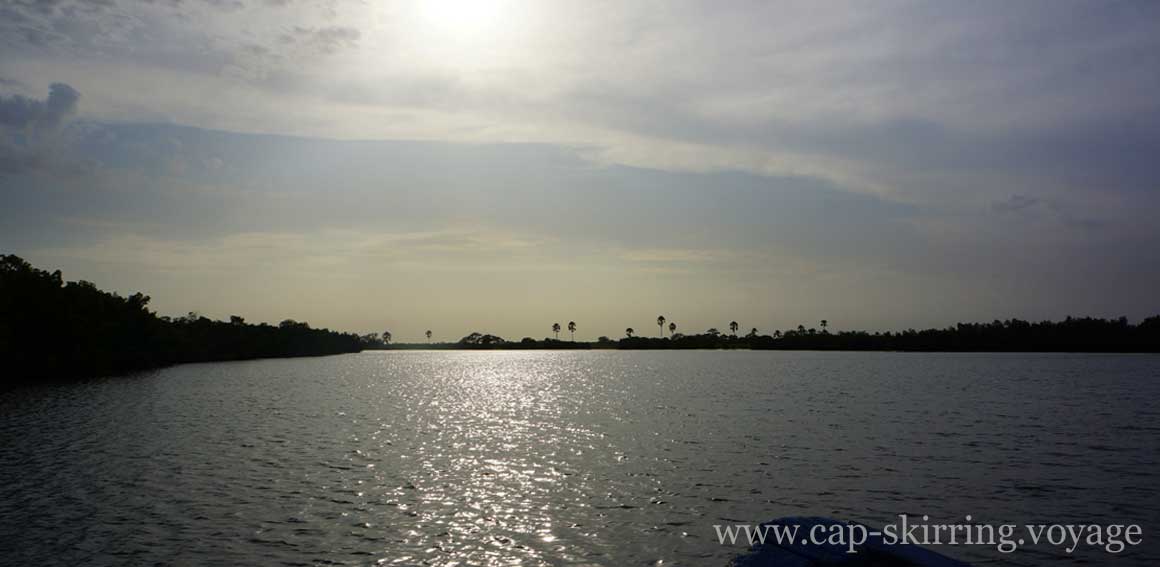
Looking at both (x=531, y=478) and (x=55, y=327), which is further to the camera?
(x=55, y=327)

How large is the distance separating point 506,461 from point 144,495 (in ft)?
56.3

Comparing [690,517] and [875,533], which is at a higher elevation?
[875,533]

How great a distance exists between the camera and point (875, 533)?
50.6 feet

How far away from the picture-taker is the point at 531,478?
33.2 meters

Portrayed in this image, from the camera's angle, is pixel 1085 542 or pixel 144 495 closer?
pixel 1085 542

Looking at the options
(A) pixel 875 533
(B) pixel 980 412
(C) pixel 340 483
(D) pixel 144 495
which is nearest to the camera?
(A) pixel 875 533

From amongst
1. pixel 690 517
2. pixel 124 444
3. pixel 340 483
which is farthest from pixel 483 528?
pixel 124 444

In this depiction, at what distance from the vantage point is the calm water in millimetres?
22125

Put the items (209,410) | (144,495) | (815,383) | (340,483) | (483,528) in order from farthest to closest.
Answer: (815,383), (209,410), (340,483), (144,495), (483,528)

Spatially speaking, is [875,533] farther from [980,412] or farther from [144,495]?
[980,412]

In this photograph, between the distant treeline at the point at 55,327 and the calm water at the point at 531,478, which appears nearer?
the calm water at the point at 531,478

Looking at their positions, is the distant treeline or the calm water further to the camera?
the distant treeline

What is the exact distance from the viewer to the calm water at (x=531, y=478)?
22.1 m

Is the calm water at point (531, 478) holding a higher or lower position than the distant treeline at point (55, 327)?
lower
